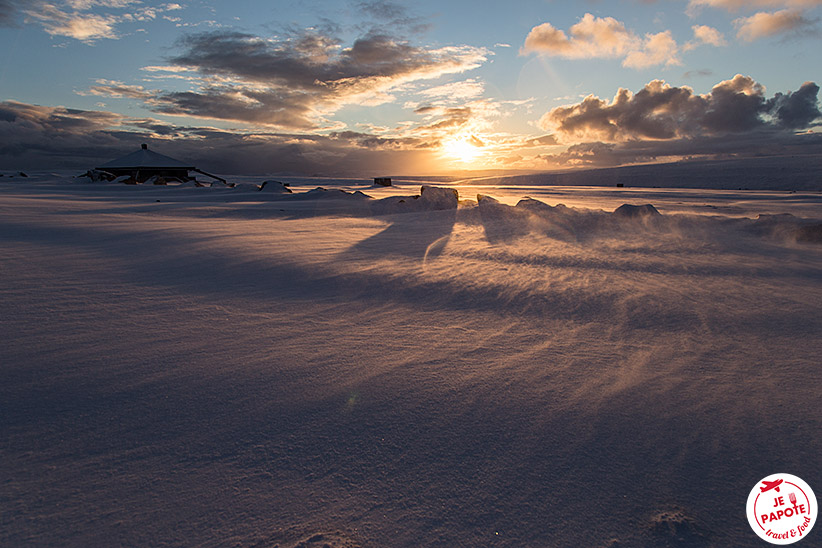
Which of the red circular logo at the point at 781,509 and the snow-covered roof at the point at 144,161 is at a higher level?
the snow-covered roof at the point at 144,161

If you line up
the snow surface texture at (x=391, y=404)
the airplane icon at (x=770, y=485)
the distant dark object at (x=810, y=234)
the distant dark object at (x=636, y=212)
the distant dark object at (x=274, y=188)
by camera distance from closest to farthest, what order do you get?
the snow surface texture at (x=391, y=404), the airplane icon at (x=770, y=485), the distant dark object at (x=810, y=234), the distant dark object at (x=636, y=212), the distant dark object at (x=274, y=188)

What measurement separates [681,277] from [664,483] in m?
2.93

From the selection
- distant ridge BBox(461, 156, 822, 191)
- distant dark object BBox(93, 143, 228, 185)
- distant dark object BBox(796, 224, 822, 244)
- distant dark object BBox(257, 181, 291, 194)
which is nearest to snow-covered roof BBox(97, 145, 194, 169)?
distant dark object BBox(93, 143, 228, 185)

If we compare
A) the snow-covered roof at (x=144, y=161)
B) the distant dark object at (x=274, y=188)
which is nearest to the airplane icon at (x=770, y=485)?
the distant dark object at (x=274, y=188)

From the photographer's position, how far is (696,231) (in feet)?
20.9

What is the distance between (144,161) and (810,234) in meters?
26.8

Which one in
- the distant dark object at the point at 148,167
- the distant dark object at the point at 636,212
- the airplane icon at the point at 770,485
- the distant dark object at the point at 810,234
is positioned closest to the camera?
the airplane icon at the point at 770,485

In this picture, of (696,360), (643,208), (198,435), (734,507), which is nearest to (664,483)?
(734,507)

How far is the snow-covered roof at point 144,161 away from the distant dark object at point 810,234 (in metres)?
24.7

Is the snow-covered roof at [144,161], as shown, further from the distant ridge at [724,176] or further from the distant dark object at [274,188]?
the distant ridge at [724,176]

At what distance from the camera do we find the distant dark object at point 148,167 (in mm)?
22281

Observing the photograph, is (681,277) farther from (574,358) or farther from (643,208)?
(643,208)

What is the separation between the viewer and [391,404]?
1590mm

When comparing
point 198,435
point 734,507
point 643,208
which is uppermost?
point 643,208
